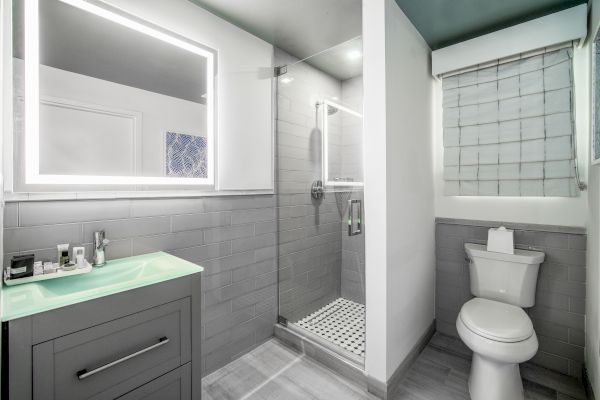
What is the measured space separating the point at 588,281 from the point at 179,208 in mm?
2618

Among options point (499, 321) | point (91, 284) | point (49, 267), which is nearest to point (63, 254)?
point (49, 267)

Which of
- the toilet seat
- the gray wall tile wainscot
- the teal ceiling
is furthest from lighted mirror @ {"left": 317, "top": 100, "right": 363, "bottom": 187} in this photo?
the toilet seat

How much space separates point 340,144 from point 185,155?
4.03 ft

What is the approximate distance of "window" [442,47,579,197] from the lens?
1.83m

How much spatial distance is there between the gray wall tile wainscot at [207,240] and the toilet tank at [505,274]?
155 cm

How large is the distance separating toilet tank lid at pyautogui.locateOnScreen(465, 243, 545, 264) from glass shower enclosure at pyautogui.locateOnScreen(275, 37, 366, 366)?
86cm

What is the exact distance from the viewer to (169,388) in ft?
4.14

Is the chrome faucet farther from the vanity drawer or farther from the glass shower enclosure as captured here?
the glass shower enclosure

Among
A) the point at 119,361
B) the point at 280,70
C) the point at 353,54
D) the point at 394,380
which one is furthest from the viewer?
the point at 280,70

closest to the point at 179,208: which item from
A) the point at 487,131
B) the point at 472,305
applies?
the point at 472,305

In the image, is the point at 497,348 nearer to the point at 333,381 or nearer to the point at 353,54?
the point at 333,381

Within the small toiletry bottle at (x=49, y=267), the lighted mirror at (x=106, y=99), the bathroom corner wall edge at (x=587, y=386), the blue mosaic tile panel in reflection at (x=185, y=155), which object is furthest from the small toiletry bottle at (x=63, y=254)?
the bathroom corner wall edge at (x=587, y=386)

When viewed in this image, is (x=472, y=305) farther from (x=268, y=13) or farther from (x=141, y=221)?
(x=268, y=13)

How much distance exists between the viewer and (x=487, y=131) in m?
2.12
